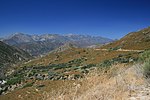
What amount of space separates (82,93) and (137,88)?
207cm

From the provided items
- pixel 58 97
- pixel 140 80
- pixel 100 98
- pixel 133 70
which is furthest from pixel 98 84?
pixel 133 70

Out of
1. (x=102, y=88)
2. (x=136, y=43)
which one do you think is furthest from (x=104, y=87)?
(x=136, y=43)

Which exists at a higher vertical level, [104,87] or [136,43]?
[136,43]

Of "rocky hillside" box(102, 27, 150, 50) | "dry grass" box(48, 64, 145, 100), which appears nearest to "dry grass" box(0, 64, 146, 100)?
"dry grass" box(48, 64, 145, 100)

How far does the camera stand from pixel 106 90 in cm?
721

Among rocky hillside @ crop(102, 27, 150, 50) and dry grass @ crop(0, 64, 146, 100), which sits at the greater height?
rocky hillside @ crop(102, 27, 150, 50)

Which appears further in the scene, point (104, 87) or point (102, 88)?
point (104, 87)

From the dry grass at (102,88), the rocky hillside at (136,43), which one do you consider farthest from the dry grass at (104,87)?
the rocky hillside at (136,43)

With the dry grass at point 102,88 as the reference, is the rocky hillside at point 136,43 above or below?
above

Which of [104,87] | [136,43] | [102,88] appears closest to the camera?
[102,88]

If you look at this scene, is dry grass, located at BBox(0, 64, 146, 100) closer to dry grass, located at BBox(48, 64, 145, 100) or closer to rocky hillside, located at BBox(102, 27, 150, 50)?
dry grass, located at BBox(48, 64, 145, 100)

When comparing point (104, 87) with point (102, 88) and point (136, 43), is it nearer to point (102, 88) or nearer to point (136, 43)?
point (102, 88)

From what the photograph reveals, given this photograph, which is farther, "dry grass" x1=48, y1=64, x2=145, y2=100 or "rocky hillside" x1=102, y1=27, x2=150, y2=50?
"rocky hillside" x1=102, y1=27, x2=150, y2=50

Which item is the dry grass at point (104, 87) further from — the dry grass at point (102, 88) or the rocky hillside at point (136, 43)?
the rocky hillside at point (136, 43)
